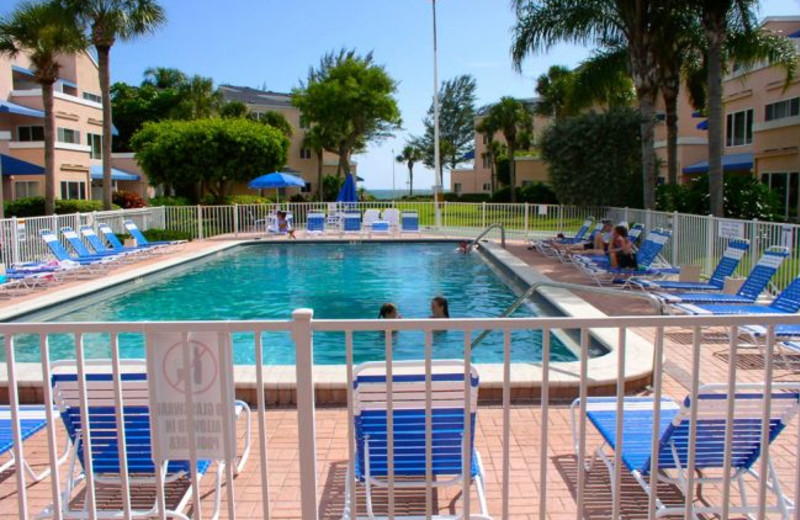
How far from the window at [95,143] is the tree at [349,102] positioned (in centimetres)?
1225

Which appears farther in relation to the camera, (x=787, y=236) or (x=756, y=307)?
(x=787, y=236)

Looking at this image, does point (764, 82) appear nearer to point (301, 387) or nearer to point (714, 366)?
point (714, 366)

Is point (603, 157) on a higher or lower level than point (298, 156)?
lower

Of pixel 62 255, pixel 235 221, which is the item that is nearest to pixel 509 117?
pixel 235 221

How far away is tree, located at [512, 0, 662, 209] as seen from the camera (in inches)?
688

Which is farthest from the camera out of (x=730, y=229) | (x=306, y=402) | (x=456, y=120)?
(x=456, y=120)

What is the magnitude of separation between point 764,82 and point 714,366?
22227mm

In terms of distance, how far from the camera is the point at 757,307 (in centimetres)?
802

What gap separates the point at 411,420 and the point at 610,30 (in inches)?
693

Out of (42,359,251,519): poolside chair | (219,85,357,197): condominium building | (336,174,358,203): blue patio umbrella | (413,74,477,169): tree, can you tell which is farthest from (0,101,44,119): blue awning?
(413,74,477,169): tree

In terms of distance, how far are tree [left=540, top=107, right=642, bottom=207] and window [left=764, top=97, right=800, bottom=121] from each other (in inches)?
202

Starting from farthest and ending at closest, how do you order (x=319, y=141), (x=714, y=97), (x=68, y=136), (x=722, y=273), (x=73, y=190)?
1. (x=319, y=141)
2. (x=68, y=136)
3. (x=73, y=190)
4. (x=714, y=97)
5. (x=722, y=273)

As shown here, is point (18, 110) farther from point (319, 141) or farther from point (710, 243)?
point (710, 243)

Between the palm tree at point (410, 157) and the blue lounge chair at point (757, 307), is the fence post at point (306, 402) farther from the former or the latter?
the palm tree at point (410, 157)
